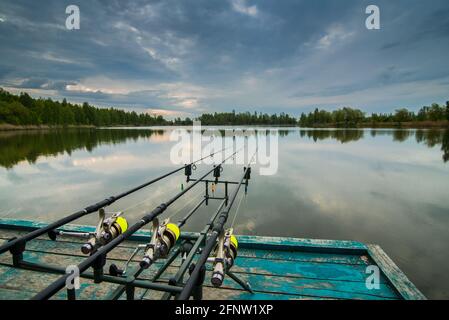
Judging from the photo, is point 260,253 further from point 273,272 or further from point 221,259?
point 221,259

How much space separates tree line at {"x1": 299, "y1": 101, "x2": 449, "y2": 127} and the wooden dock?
135 m

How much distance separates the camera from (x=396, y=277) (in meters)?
3.45

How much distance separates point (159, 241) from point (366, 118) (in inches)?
6437

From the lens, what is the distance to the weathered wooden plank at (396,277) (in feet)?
10.2

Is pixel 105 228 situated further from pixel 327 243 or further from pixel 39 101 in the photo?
pixel 39 101

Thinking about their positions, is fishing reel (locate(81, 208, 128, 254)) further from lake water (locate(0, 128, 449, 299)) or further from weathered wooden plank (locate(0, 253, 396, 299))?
lake water (locate(0, 128, 449, 299))

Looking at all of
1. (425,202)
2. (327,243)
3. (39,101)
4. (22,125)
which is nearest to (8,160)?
(327,243)

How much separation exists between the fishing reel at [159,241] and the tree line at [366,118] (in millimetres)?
137426

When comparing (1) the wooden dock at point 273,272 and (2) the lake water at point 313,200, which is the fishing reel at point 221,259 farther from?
(2) the lake water at point 313,200

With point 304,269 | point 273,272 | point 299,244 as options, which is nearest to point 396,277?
point 304,269

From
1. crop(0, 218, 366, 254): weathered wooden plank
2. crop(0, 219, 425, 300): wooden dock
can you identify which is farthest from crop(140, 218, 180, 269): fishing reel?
crop(0, 218, 366, 254): weathered wooden plank

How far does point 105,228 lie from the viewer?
2949 mm

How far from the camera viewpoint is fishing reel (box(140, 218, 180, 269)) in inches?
96.7

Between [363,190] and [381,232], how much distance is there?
6.39 metres
